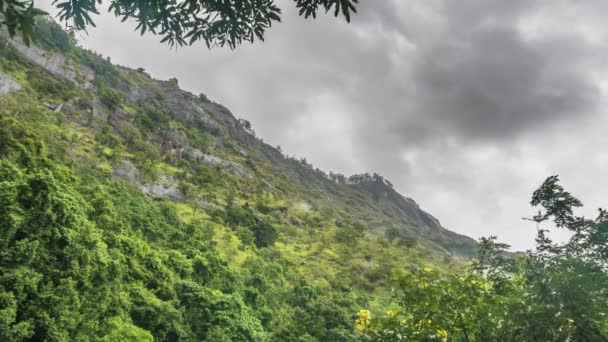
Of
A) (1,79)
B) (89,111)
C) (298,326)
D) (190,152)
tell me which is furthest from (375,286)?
(1,79)

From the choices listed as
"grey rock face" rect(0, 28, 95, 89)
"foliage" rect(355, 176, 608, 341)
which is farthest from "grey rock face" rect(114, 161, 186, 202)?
"foliage" rect(355, 176, 608, 341)

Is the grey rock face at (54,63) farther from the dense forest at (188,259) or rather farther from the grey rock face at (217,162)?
the grey rock face at (217,162)

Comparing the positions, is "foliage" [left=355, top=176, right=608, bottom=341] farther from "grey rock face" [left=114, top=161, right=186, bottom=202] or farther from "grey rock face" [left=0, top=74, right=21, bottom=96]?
"grey rock face" [left=0, top=74, right=21, bottom=96]

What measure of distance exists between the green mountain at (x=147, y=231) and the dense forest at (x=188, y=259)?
15 cm

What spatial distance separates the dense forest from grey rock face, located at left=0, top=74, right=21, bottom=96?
388mm

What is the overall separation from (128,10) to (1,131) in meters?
43.6

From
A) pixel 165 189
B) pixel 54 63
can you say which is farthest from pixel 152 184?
pixel 54 63

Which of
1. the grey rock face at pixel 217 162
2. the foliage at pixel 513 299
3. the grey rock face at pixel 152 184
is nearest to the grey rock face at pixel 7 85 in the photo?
the grey rock face at pixel 152 184

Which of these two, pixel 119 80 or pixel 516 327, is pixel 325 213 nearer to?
pixel 119 80

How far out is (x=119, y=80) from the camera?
168m

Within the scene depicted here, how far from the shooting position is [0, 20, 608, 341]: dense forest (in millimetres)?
8633

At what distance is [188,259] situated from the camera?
49281 mm

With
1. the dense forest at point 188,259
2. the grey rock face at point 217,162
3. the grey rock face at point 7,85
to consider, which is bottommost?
the dense forest at point 188,259

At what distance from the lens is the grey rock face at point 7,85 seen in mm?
84925
